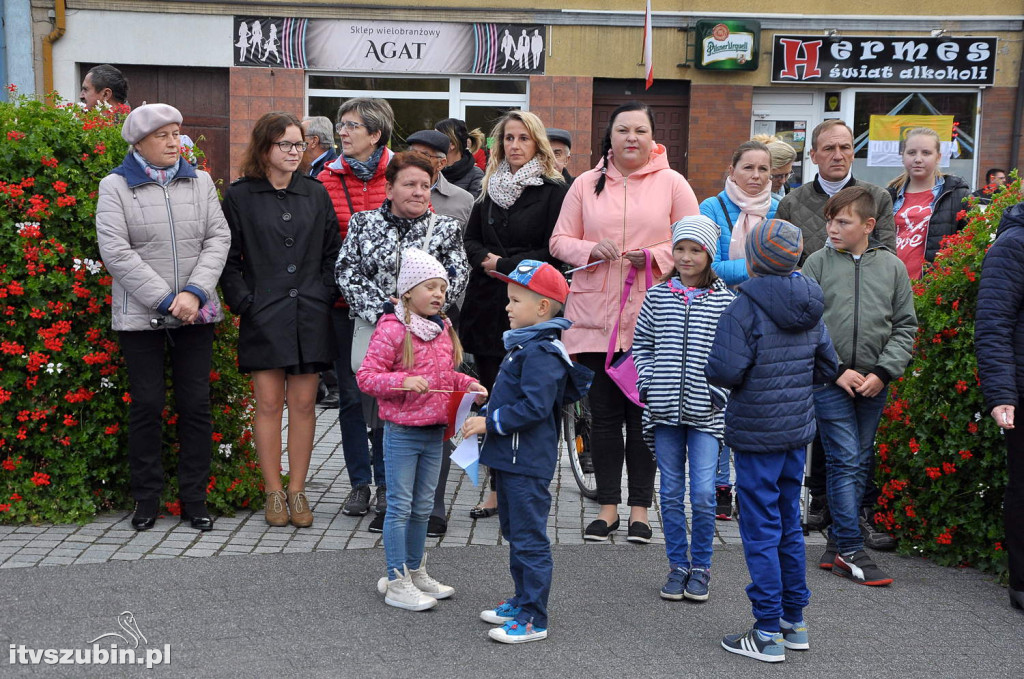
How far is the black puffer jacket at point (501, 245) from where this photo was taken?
241 inches

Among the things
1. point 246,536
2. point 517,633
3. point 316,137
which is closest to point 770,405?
point 517,633

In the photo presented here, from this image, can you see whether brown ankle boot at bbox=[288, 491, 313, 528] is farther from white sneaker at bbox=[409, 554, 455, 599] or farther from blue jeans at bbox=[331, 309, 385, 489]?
white sneaker at bbox=[409, 554, 455, 599]

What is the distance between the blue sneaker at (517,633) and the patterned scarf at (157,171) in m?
2.95

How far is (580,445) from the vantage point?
7.07m

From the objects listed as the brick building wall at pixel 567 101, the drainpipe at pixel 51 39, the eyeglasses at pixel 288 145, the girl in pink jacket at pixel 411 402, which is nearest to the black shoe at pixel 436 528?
the girl in pink jacket at pixel 411 402

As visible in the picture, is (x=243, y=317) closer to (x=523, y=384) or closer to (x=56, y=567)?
(x=56, y=567)

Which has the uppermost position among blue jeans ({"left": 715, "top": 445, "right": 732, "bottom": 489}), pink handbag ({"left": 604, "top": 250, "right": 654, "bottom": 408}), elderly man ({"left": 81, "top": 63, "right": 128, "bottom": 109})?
elderly man ({"left": 81, "top": 63, "right": 128, "bottom": 109})

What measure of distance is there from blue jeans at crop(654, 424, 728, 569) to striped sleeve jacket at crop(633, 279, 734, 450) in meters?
0.08

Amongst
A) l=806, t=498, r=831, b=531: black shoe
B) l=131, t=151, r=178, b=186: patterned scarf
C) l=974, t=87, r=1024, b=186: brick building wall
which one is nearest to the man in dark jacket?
l=806, t=498, r=831, b=531: black shoe

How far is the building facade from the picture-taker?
15.4 meters

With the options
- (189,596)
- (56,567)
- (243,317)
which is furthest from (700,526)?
(56,567)

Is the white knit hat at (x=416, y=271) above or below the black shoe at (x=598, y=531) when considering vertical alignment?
above

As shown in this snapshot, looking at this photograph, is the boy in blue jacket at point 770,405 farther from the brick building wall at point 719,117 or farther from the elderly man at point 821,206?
the brick building wall at point 719,117

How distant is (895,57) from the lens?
621 inches
